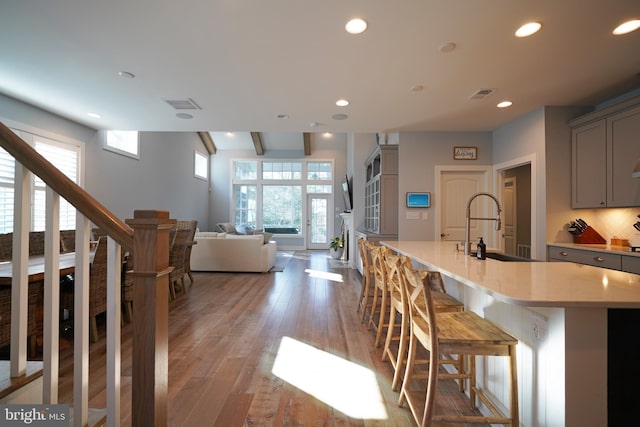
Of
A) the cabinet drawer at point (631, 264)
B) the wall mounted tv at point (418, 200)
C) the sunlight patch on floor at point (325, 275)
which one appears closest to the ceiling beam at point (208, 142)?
the sunlight patch on floor at point (325, 275)

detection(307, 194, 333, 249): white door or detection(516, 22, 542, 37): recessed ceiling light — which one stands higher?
detection(516, 22, 542, 37): recessed ceiling light

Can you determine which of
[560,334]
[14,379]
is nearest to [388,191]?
[560,334]

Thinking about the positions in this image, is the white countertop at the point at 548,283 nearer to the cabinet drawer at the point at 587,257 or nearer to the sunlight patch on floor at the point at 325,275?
the cabinet drawer at the point at 587,257

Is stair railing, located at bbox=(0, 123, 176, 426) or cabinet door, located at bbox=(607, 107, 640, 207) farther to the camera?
cabinet door, located at bbox=(607, 107, 640, 207)

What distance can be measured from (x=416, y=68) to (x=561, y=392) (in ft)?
8.67

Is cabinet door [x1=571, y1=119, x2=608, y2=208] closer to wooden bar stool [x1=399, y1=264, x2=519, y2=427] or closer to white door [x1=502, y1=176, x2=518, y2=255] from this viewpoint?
white door [x1=502, y1=176, x2=518, y2=255]

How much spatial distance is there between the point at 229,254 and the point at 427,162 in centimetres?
420

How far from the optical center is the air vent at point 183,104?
11.5ft

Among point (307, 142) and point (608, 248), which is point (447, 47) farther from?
point (307, 142)

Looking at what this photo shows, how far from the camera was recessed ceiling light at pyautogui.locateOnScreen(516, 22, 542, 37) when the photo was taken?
2050 millimetres

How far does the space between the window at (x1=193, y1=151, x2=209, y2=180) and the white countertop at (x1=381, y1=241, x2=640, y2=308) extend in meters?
8.62

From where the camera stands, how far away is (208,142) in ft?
31.3

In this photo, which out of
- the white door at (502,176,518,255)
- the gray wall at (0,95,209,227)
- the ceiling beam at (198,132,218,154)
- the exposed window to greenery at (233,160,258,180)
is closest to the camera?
the gray wall at (0,95,209,227)

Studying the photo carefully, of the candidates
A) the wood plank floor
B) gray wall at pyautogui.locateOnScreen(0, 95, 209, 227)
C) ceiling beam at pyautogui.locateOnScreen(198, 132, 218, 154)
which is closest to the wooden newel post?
the wood plank floor
